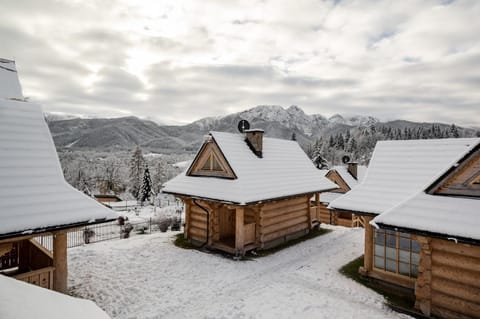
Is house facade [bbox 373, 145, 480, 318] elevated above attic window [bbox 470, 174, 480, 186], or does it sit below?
below

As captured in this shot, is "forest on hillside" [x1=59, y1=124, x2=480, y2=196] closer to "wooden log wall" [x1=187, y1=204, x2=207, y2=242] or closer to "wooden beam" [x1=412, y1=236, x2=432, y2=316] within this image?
"wooden log wall" [x1=187, y1=204, x2=207, y2=242]

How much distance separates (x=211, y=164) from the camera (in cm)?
1545

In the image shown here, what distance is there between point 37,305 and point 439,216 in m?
9.06

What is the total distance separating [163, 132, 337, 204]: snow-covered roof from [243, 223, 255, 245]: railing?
1.68 meters

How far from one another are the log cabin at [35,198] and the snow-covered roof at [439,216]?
841 cm

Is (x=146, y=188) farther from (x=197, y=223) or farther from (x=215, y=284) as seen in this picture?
(x=215, y=284)

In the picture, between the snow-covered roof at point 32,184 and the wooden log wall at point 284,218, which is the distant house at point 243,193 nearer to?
the wooden log wall at point 284,218

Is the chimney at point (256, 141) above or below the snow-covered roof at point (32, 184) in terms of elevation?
above

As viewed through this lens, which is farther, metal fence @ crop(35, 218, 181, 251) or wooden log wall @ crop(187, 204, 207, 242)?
metal fence @ crop(35, 218, 181, 251)

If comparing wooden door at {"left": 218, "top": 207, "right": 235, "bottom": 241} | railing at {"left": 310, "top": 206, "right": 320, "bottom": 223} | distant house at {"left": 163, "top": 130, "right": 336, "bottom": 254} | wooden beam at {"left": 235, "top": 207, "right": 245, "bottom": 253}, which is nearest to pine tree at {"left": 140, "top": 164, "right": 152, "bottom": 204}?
distant house at {"left": 163, "top": 130, "right": 336, "bottom": 254}

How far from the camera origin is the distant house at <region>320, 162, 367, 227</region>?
89.0 ft

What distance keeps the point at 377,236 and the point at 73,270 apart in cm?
1182

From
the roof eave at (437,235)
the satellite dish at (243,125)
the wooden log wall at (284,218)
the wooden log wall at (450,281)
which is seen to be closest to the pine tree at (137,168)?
the satellite dish at (243,125)

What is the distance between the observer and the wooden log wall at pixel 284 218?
1477cm
